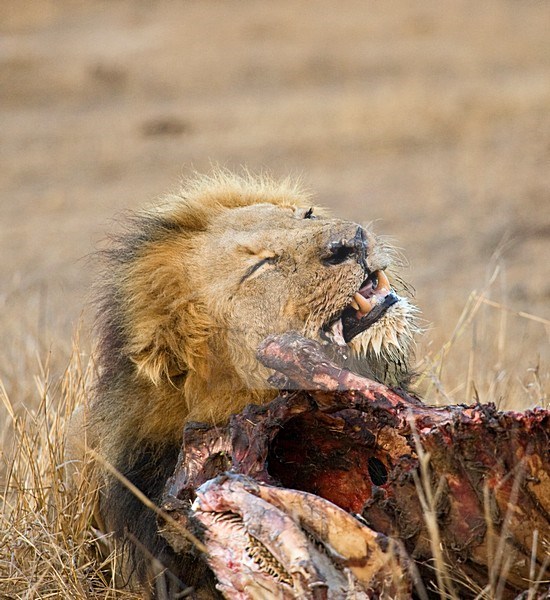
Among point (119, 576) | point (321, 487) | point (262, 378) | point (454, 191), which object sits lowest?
point (454, 191)

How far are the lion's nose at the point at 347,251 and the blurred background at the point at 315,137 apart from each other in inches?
32.2

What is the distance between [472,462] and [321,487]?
1.59 feet

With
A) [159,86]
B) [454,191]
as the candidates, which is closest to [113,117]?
[159,86]

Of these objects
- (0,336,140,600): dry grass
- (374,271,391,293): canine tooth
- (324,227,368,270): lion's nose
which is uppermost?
(324,227,368,270): lion's nose

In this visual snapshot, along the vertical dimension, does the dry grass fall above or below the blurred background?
above

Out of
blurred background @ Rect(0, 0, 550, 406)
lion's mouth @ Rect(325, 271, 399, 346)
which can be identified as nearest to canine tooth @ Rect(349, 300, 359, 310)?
lion's mouth @ Rect(325, 271, 399, 346)

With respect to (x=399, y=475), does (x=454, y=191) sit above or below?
below

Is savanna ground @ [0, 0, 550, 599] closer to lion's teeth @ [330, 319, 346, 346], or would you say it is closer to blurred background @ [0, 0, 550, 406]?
blurred background @ [0, 0, 550, 406]

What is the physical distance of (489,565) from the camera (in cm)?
202

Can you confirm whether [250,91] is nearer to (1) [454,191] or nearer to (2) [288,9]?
(2) [288,9]

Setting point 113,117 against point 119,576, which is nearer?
point 119,576

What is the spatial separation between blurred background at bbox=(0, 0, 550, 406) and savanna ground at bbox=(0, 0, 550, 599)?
0.04 m

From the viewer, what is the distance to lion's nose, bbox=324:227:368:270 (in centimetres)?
262

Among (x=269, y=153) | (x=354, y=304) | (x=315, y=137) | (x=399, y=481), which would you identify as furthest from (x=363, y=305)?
(x=315, y=137)
